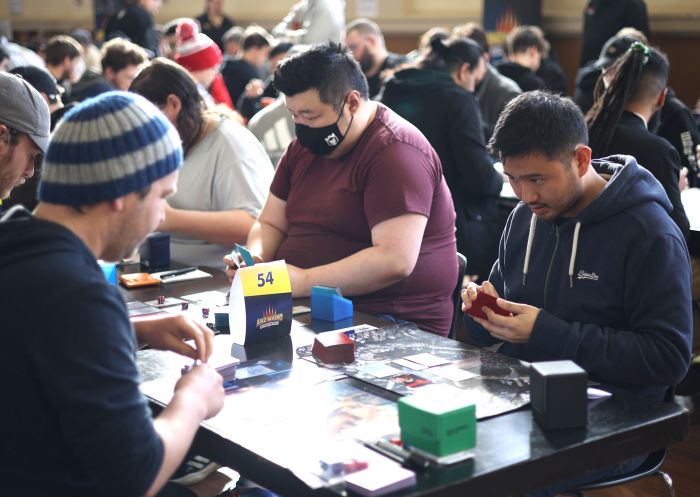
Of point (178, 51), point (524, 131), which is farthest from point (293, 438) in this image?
point (178, 51)

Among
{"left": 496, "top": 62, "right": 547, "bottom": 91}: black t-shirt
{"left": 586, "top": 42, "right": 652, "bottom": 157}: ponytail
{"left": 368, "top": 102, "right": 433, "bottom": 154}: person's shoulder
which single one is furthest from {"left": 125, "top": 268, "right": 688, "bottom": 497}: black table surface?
{"left": 496, "top": 62, "right": 547, "bottom": 91}: black t-shirt

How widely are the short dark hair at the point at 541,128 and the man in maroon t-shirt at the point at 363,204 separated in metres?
0.64

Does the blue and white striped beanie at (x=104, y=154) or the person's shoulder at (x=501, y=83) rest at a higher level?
the blue and white striped beanie at (x=104, y=154)

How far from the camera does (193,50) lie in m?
5.30

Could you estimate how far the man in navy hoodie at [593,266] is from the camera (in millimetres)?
2080

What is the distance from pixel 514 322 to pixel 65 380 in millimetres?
1107

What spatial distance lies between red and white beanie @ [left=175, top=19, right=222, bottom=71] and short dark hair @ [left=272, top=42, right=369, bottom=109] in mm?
2465

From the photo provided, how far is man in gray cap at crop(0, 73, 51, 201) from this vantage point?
2.67 meters

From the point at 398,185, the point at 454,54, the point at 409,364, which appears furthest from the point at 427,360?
the point at 454,54

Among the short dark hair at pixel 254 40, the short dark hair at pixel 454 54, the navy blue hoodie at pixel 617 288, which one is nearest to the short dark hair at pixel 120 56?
the short dark hair at pixel 454 54

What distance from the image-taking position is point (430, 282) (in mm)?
2943

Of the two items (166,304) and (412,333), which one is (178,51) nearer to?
(166,304)

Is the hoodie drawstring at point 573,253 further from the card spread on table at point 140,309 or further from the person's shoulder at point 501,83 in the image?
the person's shoulder at point 501,83

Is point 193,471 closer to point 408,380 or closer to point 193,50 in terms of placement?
point 408,380
